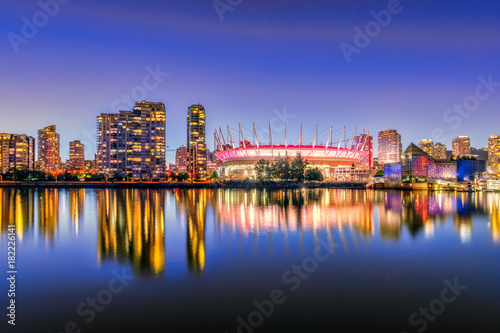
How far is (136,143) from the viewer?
474ft

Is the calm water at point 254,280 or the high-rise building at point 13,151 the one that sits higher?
the high-rise building at point 13,151

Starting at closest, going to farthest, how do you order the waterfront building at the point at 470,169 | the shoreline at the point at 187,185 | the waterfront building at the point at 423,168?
the shoreline at the point at 187,185 < the waterfront building at the point at 423,168 < the waterfront building at the point at 470,169

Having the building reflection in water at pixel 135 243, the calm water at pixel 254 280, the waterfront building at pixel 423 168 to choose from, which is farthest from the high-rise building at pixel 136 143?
the calm water at pixel 254 280

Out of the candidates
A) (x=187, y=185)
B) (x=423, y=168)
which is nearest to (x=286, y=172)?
(x=187, y=185)

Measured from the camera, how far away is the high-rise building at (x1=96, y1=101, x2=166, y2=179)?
14325cm

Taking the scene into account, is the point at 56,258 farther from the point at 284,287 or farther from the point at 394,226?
the point at 394,226

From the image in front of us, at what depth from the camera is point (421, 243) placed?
1467cm

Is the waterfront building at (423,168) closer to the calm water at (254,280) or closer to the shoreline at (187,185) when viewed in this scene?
the shoreline at (187,185)

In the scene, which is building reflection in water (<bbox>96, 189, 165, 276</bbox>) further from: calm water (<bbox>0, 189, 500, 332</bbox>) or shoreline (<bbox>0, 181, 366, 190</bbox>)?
shoreline (<bbox>0, 181, 366, 190</bbox>)

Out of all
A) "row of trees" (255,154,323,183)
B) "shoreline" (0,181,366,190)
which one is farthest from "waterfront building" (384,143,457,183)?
"row of trees" (255,154,323,183)

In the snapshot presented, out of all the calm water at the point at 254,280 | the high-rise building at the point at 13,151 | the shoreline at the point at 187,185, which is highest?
the high-rise building at the point at 13,151

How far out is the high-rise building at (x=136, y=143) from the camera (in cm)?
14325

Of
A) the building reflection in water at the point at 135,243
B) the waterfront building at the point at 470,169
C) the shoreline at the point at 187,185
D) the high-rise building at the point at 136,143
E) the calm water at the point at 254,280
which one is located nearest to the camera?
the calm water at the point at 254,280

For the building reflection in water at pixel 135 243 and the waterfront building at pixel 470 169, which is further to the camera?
the waterfront building at pixel 470 169
